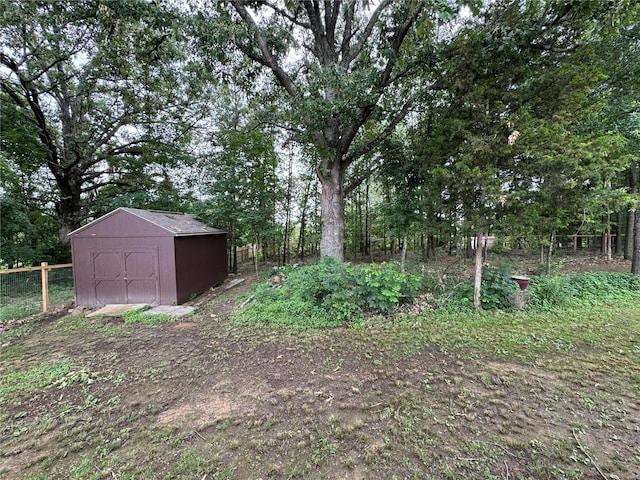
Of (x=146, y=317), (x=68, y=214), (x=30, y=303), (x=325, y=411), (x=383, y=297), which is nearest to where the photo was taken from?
(x=325, y=411)

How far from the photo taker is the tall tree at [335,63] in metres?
5.24

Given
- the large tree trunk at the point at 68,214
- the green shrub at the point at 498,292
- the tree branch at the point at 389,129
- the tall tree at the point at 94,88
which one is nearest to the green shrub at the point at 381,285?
the green shrub at the point at 498,292

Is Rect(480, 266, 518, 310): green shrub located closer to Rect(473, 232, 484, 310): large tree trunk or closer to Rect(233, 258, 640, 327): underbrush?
Rect(233, 258, 640, 327): underbrush

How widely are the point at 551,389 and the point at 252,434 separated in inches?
109

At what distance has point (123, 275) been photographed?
6.27 meters

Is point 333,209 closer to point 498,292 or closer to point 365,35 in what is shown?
point 498,292

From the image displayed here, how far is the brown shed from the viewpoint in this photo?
6.16 metres

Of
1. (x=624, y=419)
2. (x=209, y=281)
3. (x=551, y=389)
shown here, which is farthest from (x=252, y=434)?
(x=209, y=281)

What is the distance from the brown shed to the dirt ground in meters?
2.52

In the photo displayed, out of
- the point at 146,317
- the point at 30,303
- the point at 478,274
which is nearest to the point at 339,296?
the point at 478,274

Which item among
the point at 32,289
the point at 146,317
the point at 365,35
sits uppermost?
the point at 365,35

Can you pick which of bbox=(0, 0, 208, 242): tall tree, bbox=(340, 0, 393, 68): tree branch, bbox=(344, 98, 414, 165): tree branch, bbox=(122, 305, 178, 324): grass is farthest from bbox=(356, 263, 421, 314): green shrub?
bbox=(0, 0, 208, 242): tall tree

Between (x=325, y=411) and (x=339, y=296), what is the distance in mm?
2335

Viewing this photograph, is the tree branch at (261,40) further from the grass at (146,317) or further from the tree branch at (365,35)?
the grass at (146,317)
